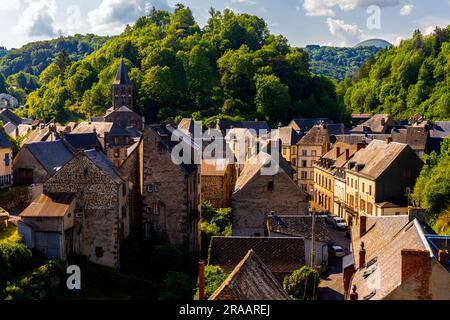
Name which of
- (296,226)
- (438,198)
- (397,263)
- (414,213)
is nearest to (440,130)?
(438,198)

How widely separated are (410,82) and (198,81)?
197 feet

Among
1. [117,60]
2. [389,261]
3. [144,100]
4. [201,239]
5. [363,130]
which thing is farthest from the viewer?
[117,60]

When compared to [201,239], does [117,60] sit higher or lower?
higher

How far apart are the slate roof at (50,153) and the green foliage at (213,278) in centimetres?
1901

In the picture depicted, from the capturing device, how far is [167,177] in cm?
3722

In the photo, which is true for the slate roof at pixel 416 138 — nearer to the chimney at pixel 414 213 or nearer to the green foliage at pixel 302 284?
the green foliage at pixel 302 284

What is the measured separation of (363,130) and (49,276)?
74.7 meters

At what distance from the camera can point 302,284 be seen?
3044 centimetres

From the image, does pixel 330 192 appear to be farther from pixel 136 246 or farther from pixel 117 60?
pixel 117 60

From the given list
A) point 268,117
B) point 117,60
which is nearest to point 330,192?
point 268,117

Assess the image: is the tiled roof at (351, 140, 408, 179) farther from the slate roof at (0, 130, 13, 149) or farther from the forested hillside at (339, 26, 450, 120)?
the forested hillside at (339, 26, 450, 120)

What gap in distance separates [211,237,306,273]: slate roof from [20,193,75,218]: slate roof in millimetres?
8931

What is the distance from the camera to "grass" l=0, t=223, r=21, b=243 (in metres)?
31.4

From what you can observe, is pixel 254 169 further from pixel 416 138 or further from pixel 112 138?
pixel 416 138
